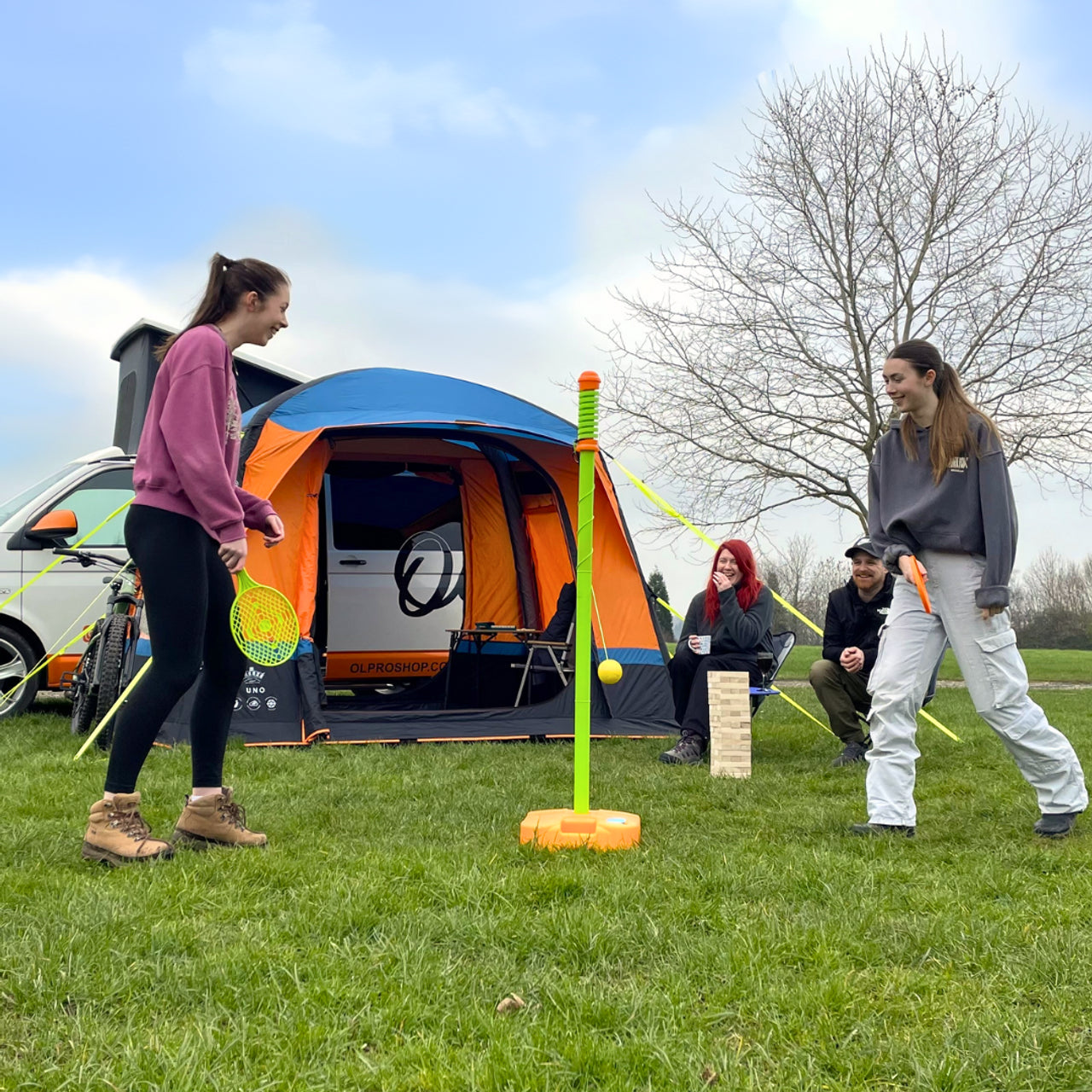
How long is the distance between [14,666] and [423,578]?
2.76m

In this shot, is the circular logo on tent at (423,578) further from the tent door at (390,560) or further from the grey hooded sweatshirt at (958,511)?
the grey hooded sweatshirt at (958,511)

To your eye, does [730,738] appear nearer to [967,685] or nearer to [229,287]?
[967,685]

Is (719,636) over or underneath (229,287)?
underneath

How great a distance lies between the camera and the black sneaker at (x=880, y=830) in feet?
12.4

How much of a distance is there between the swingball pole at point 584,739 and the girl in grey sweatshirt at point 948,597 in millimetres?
891

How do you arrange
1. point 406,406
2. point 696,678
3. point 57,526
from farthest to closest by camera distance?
point 406,406 < point 57,526 < point 696,678

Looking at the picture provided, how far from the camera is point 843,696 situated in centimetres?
586

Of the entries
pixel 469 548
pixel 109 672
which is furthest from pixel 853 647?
pixel 109 672

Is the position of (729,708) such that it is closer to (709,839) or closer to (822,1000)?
(709,839)

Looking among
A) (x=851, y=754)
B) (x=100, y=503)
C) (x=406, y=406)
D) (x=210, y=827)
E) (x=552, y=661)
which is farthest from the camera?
(x=552, y=661)

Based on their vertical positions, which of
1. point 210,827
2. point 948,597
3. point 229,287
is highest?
point 229,287

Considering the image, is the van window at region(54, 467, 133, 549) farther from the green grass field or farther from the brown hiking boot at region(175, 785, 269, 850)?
the brown hiking boot at region(175, 785, 269, 850)

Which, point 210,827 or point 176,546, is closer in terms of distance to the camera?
point 176,546

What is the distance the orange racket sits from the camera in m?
3.69
